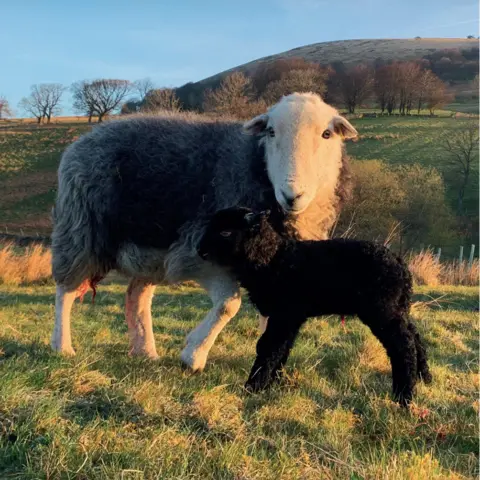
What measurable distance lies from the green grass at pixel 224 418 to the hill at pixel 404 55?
170 feet

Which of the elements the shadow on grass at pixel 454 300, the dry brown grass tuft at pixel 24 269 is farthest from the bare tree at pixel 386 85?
the dry brown grass tuft at pixel 24 269

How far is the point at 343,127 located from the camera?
448 centimetres

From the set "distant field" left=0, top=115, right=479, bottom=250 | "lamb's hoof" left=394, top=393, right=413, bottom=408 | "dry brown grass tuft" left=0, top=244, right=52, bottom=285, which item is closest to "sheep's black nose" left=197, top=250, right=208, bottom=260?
"lamb's hoof" left=394, top=393, right=413, bottom=408

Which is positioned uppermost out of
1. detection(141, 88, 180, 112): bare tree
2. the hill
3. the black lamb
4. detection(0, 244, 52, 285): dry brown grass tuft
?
the hill

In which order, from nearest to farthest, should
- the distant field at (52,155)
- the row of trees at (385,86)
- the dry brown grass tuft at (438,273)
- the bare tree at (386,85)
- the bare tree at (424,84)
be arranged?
the dry brown grass tuft at (438,273) → the distant field at (52,155) → the row of trees at (385,86) → the bare tree at (386,85) → the bare tree at (424,84)

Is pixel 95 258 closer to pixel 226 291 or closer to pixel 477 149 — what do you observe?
pixel 226 291

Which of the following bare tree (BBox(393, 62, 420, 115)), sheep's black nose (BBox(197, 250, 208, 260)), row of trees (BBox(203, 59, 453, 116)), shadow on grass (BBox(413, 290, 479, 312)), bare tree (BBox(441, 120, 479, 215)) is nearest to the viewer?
sheep's black nose (BBox(197, 250, 208, 260))

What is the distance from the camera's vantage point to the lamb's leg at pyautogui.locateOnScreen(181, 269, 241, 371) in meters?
4.07

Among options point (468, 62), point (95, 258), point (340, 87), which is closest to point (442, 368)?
point (95, 258)

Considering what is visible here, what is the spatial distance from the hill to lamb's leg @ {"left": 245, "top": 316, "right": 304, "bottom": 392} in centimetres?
5207

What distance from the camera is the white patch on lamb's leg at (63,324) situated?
461cm

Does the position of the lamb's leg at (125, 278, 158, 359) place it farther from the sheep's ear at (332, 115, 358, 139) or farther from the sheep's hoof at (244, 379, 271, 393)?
the sheep's ear at (332, 115, 358, 139)

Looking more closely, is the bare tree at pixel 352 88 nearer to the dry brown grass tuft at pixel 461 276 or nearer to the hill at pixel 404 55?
the hill at pixel 404 55

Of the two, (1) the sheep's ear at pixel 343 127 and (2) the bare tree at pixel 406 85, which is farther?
(2) the bare tree at pixel 406 85
